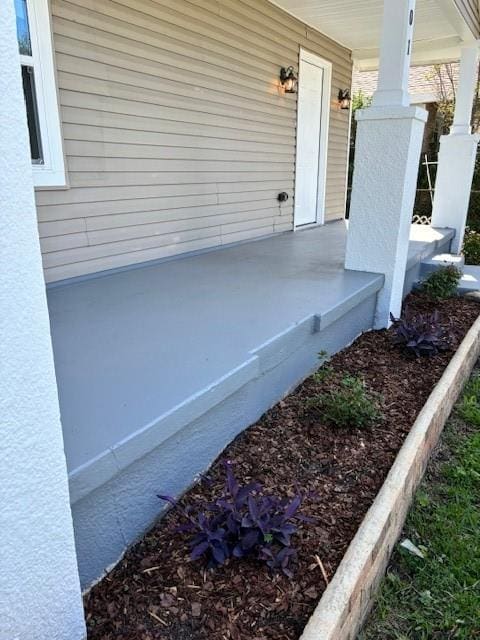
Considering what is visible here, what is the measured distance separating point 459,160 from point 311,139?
6.09 feet

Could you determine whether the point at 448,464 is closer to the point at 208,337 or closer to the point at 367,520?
the point at 367,520

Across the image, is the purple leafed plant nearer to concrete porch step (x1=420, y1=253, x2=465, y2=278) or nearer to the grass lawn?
the grass lawn

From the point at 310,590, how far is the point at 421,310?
317cm

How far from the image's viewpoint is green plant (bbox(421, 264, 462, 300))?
4398 mm

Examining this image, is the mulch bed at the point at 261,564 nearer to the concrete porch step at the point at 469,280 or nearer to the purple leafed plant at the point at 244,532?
the purple leafed plant at the point at 244,532

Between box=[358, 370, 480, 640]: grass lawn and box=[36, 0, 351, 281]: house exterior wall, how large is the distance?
2.49m

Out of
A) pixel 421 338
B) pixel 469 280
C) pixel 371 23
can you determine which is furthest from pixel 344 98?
pixel 421 338

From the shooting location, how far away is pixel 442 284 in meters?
4.43

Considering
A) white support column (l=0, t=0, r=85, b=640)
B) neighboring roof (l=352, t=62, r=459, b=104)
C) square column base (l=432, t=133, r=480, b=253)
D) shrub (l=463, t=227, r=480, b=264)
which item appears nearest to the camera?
white support column (l=0, t=0, r=85, b=640)

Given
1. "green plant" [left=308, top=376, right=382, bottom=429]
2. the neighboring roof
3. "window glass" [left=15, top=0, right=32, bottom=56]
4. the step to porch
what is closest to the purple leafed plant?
"green plant" [left=308, top=376, right=382, bottom=429]

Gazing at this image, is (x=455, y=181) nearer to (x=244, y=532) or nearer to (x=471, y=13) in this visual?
(x=471, y=13)

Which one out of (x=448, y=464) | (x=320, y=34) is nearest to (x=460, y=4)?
(x=320, y=34)

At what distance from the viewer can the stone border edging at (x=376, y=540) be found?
1.29 m

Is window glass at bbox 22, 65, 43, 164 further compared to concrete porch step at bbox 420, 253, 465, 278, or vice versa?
concrete porch step at bbox 420, 253, 465, 278
